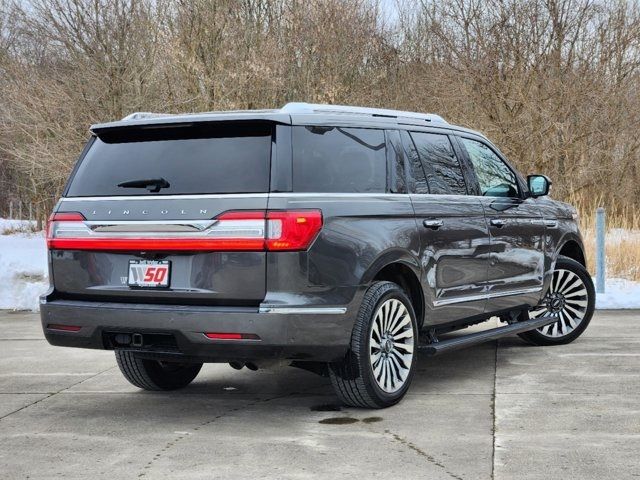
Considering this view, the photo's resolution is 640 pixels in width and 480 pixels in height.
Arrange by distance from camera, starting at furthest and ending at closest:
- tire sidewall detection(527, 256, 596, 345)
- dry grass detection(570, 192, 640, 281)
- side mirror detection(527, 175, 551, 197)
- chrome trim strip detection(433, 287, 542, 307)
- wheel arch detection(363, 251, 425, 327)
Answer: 1. dry grass detection(570, 192, 640, 281)
2. tire sidewall detection(527, 256, 596, 345)
3. side mirror detection(527, 175, 551, 197)
4. chrome trim strip detection(433, 287, 542, 307)
5. wheel arch detection(363, 251, 425, 327)

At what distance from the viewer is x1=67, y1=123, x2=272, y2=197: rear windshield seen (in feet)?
19.3

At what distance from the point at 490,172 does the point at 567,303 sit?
1.88 meters

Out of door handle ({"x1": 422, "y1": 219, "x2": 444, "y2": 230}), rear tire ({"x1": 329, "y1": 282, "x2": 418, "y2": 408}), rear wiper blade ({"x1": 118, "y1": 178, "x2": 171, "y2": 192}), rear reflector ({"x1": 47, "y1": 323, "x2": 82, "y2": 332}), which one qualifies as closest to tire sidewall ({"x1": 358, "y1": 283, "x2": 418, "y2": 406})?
rear tire ({"x1": 329, "y1": 282, "x2": 418, "y2": 408})

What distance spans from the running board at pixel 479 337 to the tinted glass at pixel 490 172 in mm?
1065

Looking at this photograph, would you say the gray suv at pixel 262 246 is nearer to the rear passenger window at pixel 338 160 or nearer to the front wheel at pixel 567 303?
the rear passenger window at pixel 338 160

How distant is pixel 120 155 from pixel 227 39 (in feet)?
47.3

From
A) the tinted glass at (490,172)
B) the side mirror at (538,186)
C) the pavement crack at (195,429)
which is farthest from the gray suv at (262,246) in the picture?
the side mirror at (538,186)

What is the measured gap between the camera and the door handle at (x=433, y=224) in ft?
22.4

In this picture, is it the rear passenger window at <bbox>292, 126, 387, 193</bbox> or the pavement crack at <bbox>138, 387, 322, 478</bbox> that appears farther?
the rear passenger window at <bbox>292, 126, 387, 193</bbox>

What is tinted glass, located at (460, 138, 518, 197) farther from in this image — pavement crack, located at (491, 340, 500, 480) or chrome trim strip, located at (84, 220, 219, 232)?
chrome trim strip, located at (84, 220, 219, 232)

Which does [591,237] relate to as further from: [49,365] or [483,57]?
[49,365]

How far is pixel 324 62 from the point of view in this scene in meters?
22.8

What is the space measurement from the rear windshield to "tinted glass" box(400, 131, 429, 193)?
4.36ft

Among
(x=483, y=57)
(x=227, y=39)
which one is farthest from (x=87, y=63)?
(x=483, y=57)
